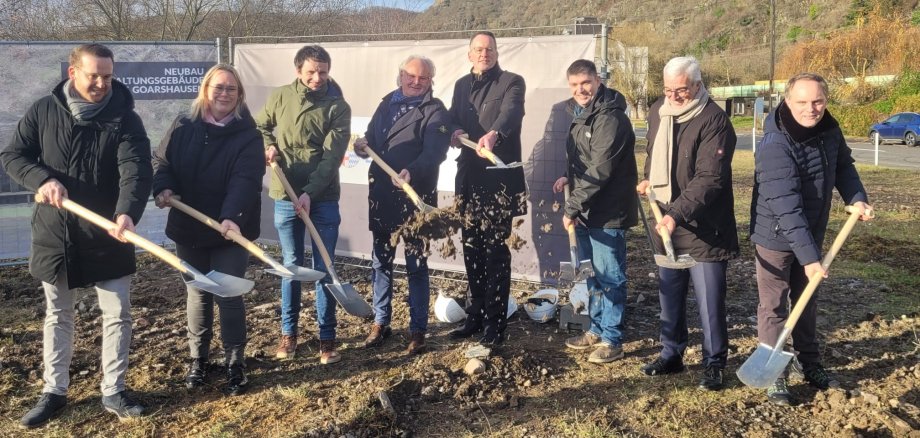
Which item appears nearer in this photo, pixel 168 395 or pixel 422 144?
pixel 168 395

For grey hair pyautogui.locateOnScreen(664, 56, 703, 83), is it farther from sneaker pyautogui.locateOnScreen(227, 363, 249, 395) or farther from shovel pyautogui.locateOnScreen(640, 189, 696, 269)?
sneaker pyautogui.locateOnScreen(227, 363, 249, 395)

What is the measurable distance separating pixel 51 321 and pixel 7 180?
403 cm

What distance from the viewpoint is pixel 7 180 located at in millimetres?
7074

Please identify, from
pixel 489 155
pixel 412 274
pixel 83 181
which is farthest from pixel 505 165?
pixel 83 181

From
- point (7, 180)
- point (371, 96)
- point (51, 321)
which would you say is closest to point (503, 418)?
point (51, 321)

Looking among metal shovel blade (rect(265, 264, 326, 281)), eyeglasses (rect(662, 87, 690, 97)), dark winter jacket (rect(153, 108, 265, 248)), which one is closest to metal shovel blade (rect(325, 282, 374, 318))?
metal shovel blade (rect(265, 264, 326, 281))

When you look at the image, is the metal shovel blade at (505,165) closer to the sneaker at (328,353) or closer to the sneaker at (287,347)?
the sneaker at (328,353)

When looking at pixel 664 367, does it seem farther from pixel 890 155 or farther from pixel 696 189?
pixel 890 155

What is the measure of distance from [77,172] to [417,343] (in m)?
2.35

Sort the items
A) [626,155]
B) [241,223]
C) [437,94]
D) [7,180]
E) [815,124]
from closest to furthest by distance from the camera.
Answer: [815,124]
[241,223]
[626,155]
[437,94]
[7,180]

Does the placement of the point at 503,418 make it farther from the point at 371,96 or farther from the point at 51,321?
the point at 371,96

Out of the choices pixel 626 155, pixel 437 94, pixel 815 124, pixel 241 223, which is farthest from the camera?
pixel 437 94

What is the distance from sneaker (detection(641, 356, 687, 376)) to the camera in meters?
4.45

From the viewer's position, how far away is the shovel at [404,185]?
450 cm
